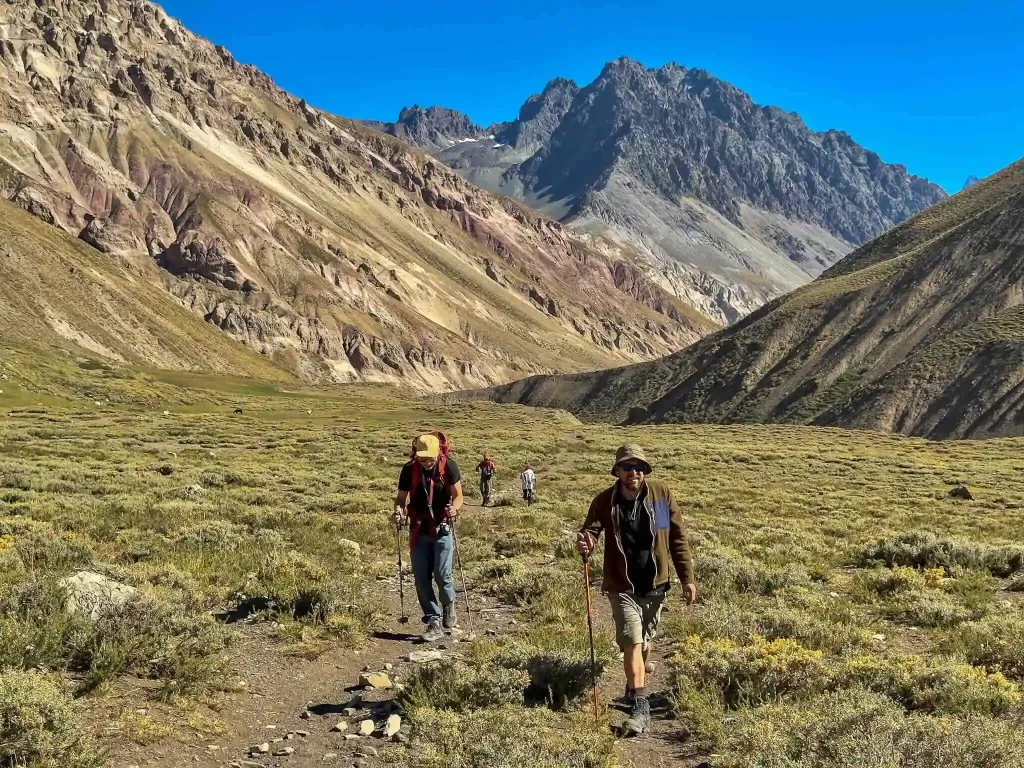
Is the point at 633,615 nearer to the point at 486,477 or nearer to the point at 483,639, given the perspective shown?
the point at 483,639

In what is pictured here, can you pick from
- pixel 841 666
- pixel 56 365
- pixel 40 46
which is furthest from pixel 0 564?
pixel 40 46

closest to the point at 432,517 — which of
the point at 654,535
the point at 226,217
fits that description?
the point at 654,535

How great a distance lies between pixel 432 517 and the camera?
9.27 m

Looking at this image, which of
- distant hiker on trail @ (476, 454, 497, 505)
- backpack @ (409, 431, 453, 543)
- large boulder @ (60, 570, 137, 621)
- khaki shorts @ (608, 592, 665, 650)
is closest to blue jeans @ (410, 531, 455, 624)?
backpack @ (409, 431, 453, 543)

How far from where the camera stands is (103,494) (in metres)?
20.5

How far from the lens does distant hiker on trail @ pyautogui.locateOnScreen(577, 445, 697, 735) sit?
22.3 ft

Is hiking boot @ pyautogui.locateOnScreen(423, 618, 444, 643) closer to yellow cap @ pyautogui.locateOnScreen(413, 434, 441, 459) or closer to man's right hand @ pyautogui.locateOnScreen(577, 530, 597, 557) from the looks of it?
yellow cap @ pyautogui.locateOnScreen(413, 434, 441, 459)

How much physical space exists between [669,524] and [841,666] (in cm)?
242

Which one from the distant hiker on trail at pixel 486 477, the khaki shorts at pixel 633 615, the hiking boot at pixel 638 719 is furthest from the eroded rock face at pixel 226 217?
the hiking boot at pixel 638 719

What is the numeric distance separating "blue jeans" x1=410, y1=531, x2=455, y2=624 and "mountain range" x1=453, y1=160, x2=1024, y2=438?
67.7 m

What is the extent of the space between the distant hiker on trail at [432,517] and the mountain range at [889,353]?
67.7 meters

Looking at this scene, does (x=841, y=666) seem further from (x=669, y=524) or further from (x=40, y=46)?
(x=40, y=46)

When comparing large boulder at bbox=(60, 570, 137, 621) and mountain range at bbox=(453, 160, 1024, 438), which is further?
mountain range at bbox=(453, 160, 1024, 438)

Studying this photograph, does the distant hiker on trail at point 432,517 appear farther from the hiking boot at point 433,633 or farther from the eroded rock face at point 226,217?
the eroded rock face at point 226,217
